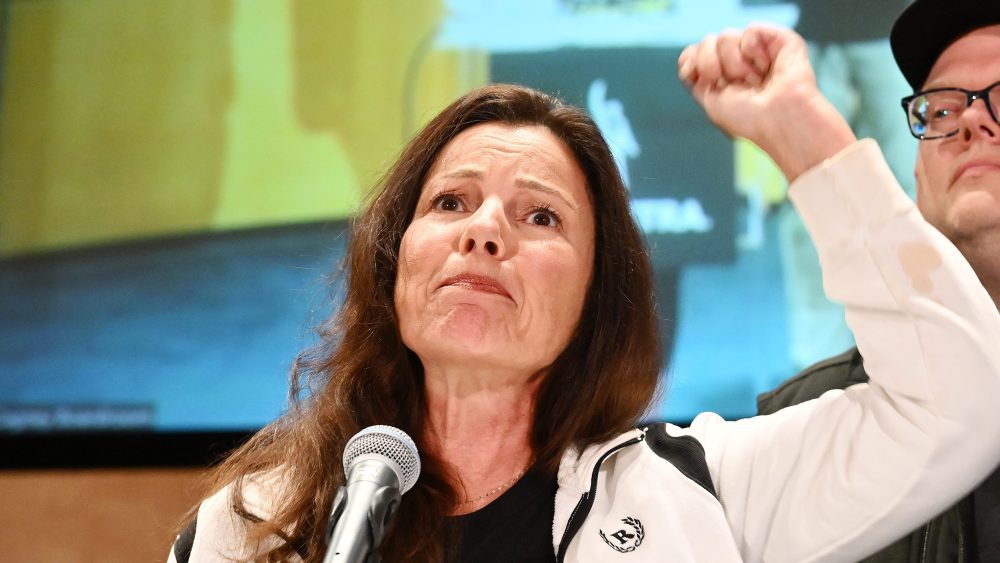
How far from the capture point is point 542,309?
1648 mm

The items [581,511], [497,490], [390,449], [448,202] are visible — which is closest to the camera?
[390,449]

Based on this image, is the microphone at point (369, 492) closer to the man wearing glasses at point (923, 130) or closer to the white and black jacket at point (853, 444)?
the white and black jacket at point (853, 444)

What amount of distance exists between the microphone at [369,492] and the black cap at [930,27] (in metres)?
1.47

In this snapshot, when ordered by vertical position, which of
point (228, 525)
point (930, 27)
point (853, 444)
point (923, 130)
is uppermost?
point (930, 27)

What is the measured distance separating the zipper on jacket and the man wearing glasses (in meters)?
0.51

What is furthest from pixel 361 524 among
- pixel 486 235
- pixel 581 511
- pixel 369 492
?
pixel 486 235

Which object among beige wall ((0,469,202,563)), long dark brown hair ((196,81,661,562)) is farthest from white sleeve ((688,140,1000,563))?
beige wall ((0,469,202,563))

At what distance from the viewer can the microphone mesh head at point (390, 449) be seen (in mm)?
1144

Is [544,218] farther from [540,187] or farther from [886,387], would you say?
[886,387]

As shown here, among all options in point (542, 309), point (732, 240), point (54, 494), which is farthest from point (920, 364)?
point (54, 494)

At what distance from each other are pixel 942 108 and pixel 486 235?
3.27 ft

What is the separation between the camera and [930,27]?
2018 millimetres

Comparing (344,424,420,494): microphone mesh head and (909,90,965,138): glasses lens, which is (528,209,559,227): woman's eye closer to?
(344,424,420,494): microphone mesh head

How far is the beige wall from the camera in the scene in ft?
10.3
